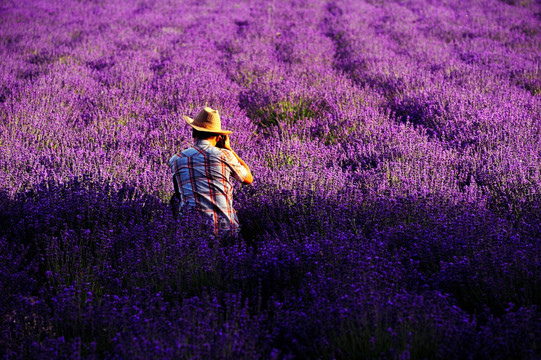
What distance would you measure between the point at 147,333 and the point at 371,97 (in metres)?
4.30

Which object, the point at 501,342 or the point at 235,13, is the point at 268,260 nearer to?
the point at 501,342

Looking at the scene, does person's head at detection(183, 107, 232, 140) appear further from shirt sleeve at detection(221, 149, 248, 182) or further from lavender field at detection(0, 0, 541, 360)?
lavender field at detection(0, 0, 541, 360)

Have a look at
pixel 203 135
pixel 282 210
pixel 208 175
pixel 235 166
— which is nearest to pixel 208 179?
pixel 208 175

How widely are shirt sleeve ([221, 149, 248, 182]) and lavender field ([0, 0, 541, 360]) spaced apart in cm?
28

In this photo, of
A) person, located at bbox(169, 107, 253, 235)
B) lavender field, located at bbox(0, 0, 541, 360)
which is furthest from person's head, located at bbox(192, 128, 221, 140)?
lavender field, located at bbox(0, 0, 541, 360)

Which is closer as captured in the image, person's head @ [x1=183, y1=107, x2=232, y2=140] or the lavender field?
the lavender field

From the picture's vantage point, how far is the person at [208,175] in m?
2.84

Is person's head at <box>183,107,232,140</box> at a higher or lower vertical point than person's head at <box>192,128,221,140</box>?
higher

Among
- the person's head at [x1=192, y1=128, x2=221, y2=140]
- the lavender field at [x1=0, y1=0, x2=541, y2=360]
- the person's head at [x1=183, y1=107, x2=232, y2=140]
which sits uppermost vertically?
the person's head at [x1=183, y1=107, x2=232, y2=140]

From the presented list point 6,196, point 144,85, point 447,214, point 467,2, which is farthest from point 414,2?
point 6,196

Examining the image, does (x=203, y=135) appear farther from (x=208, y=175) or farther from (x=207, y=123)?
(x=208, y=175)

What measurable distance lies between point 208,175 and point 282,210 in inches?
21.6

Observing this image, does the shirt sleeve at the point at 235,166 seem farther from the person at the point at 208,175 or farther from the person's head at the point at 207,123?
the person's head at the point at 207,123

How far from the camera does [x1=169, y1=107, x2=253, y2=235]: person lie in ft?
9.32
